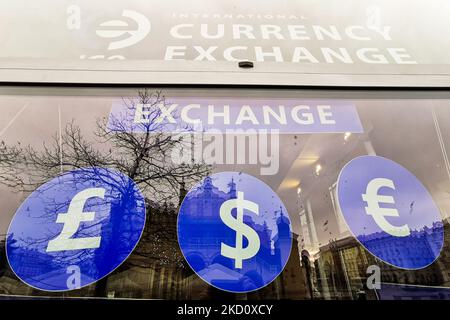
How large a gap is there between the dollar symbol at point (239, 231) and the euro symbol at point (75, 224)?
0.44m

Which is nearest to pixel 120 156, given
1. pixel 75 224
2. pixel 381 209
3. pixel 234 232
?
pixel 75 224

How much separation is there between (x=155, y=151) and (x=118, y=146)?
15cm

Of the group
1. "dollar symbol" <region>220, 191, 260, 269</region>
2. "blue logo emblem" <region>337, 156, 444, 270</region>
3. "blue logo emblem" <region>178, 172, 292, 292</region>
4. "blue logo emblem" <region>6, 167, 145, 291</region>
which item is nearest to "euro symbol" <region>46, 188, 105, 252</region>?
"blue logo emblem" <region>6, 167, 145, 291</region>

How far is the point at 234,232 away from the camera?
1.19 m

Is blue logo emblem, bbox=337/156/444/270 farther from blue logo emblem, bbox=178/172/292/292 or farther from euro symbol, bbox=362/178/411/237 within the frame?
blue logo emblem, bbox=178/172/292/292

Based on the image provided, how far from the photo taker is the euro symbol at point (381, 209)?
48.6 inches

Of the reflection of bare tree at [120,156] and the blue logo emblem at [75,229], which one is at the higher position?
the reflection of bare tree at [120,156]

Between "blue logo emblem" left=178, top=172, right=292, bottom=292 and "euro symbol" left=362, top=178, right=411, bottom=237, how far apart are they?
324mm

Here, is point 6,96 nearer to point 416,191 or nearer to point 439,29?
point 416,191

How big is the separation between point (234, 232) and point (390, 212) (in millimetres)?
598

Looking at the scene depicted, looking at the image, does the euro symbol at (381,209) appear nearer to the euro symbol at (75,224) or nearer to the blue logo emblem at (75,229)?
the blue logo emblem at (75,229)

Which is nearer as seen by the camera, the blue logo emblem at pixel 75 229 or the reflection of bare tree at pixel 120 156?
the blue logo emblem at pixel 75 229

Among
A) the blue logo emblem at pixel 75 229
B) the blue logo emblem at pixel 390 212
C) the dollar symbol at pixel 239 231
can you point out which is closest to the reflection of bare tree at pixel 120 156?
the blue logo emblem at pixel 75 229
